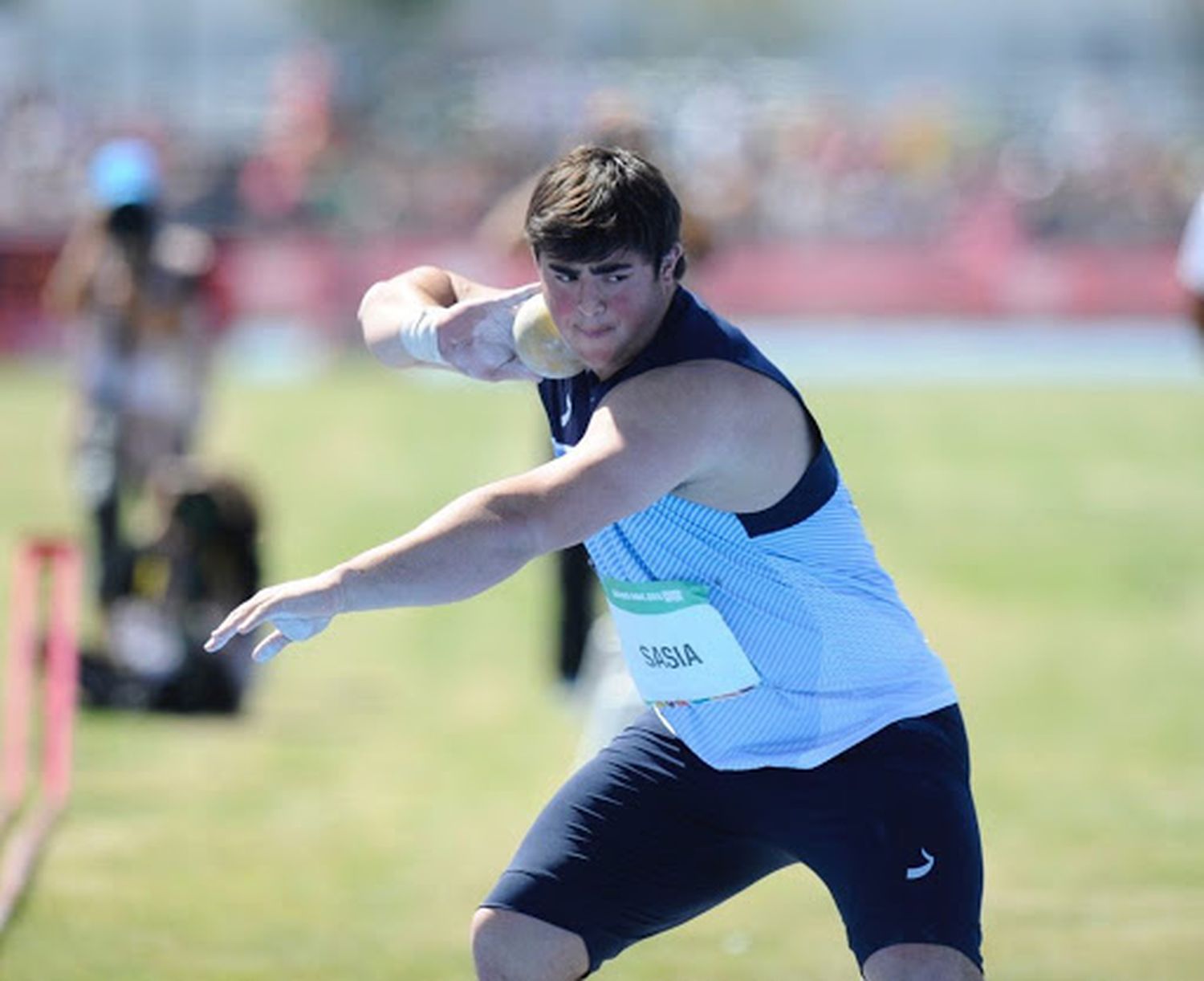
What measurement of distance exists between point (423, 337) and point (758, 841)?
1.20m

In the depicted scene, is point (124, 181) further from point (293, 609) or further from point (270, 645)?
point (293, 609)

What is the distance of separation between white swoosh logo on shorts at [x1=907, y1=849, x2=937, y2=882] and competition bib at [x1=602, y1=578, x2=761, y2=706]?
1.49 ft

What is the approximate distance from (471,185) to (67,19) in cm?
1881

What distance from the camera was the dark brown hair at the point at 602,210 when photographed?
12.9 feet

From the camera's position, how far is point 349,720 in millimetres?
9953

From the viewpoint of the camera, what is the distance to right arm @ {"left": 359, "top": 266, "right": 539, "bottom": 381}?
446 cm

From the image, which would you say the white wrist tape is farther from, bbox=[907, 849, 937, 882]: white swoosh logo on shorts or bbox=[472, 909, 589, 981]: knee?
bbox=[907, 849, 937, 882]: white swoosh logo on shorts

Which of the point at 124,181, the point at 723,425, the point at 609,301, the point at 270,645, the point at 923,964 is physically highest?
the point at 124,181

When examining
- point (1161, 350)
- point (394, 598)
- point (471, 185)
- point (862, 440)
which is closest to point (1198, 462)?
point (862, 440)

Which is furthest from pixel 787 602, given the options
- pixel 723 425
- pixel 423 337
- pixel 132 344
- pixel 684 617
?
pixel 132 344

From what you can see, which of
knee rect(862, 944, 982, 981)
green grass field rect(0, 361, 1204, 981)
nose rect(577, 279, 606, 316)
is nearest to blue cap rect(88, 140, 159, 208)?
green grass field rect(0, 361, 1204, 981)

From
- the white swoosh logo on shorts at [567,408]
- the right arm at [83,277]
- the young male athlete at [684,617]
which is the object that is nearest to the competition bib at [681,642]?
the young male athlete at [684,617]

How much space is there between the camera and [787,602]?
4.23 metres

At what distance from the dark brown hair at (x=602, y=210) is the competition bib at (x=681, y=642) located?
26.1 inches
